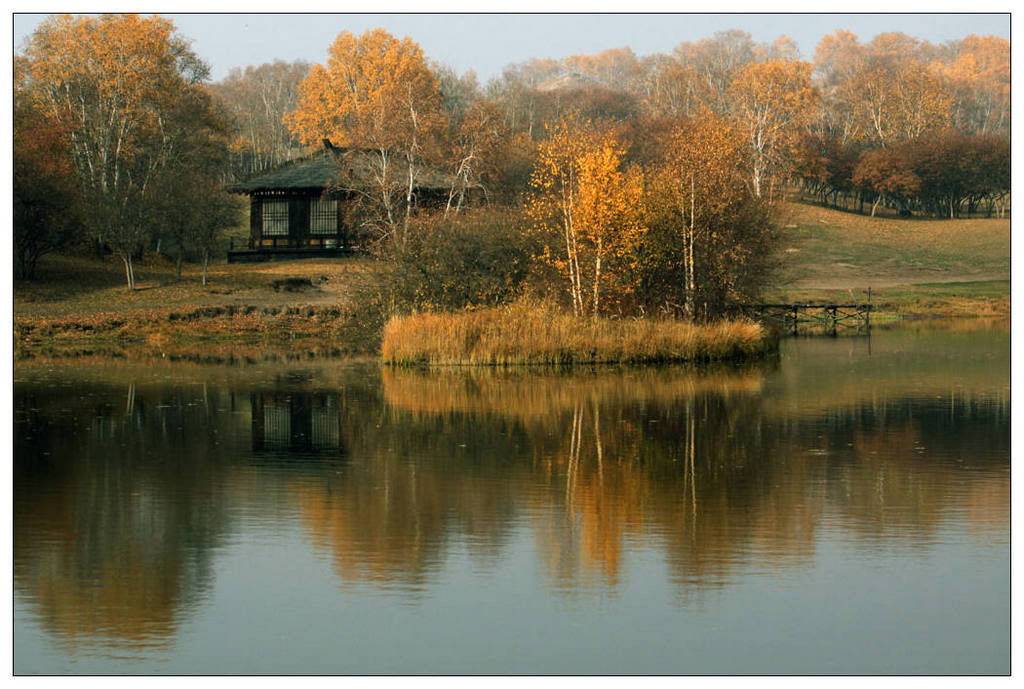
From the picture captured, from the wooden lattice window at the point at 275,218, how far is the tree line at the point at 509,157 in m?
4.34

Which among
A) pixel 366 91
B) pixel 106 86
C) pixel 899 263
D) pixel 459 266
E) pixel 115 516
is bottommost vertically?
pixel 115 516

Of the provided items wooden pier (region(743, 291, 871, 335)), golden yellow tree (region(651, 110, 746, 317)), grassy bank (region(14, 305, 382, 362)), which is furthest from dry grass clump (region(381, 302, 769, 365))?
wooden pier (region(743, 291, 871, 335))

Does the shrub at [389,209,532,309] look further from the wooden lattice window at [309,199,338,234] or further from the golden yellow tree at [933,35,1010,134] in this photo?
the golden yellow tree at [933,35,1010,134]

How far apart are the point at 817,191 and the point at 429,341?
7556 cm

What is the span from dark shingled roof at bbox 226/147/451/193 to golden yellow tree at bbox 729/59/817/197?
31.5m

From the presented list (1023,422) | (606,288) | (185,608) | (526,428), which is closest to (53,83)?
(606,288)

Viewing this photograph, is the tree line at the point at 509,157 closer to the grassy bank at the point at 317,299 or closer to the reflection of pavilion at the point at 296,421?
the grassy bank at the point at 317,299

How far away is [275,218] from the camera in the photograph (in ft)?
220

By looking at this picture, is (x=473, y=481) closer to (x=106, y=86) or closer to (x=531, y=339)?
(x=531, y=339)

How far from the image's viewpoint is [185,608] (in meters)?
12.2

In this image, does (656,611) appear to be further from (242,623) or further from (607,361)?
(607,361)

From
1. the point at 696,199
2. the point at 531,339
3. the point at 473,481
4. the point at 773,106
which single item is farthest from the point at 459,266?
the point at 773,106

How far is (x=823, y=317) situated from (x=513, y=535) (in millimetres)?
44300

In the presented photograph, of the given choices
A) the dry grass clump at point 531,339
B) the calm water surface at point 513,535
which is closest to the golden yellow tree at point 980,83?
the dry grass clump at point 531,339
